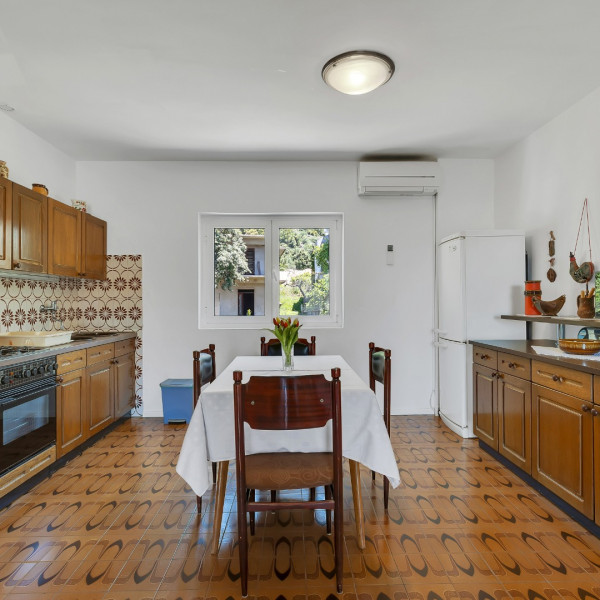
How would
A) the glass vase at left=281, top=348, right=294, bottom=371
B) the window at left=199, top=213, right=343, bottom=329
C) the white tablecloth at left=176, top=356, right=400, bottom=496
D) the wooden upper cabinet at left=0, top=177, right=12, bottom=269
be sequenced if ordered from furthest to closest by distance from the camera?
1. the window at left=199, top=213, right=343, bottom=329
2. the wooden upper cabinet at left=0, top=177, right=12, bottom=269
3. the glass vase at left=281, top=348, right=294, bottom=371
4. the white tablecloth at left=176, top=356, right=400, bottom=496

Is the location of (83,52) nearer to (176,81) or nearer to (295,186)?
(176,81)

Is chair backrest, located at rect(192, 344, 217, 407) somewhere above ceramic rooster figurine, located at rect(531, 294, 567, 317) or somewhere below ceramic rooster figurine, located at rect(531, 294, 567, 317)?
below

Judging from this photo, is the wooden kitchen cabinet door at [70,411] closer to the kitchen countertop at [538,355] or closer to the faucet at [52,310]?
the faucet at [52,310]

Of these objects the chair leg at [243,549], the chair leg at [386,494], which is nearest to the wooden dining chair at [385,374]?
the chair leg at [386,494]

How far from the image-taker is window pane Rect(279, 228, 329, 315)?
4.29 meters

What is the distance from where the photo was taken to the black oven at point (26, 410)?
232cm

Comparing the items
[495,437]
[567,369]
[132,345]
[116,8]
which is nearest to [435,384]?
[495,437]

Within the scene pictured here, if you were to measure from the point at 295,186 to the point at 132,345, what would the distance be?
2.36 m

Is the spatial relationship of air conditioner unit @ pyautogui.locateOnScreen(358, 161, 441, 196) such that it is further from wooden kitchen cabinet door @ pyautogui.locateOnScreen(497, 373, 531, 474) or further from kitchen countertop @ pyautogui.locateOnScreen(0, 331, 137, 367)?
kitchen countertop @ pyautogui.locateOnScreen(0, 331, 137, 367)

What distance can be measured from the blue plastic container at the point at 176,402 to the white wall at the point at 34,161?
2131 millimetres

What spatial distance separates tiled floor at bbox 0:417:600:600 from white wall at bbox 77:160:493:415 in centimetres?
160

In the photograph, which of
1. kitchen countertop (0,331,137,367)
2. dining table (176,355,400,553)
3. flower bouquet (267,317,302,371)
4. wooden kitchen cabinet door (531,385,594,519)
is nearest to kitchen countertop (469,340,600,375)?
wooden kitchen cabinet door (531,385,594,519)

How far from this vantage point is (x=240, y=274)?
4.28 metres

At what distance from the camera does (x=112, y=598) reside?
5.36 feet
